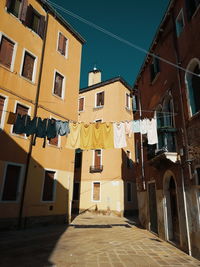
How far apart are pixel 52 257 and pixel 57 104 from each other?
984cm

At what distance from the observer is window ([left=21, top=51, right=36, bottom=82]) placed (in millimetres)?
12475

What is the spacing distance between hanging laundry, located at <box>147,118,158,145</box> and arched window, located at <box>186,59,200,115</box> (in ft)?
6.41

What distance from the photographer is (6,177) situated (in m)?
10.3

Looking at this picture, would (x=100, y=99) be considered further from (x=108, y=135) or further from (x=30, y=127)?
Answer: (x=30, y=127)

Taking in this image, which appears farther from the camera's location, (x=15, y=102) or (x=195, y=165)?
(x=15, y=102)

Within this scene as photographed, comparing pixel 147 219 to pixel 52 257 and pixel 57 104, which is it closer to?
pixel 52 257

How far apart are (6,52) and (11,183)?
7.47m

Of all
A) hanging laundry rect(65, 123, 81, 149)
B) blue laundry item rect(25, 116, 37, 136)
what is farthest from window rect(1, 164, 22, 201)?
hanging laundry rect(65, 123, 81, 149)

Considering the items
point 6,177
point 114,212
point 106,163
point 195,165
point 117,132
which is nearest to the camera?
point 195,165

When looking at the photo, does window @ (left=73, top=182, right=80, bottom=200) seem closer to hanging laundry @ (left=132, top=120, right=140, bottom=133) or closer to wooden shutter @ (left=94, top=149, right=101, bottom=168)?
wooden shutter @ (left=94, top=149, right=101, bottom=168)

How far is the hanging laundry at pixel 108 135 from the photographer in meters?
9.53

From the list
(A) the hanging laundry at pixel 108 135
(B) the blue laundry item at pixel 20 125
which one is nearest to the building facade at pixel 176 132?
(A) the hanging laundry at pixel 108 135

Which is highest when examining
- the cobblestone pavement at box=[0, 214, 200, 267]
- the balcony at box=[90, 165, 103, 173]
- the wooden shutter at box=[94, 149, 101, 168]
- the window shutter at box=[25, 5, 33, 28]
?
the window shutter at box=[25, 5, 33, 28]

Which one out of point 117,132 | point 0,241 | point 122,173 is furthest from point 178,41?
point 122,173
